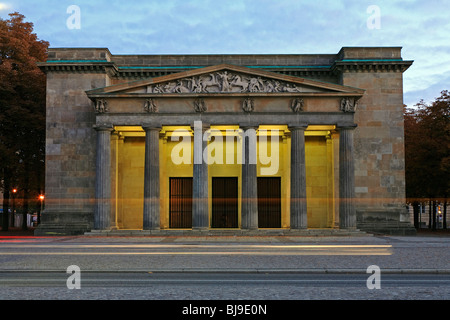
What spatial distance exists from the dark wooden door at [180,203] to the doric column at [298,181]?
38.9 feet

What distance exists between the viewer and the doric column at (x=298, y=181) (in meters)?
38.6

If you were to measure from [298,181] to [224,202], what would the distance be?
10.5 metres

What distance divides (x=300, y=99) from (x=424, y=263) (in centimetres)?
2260

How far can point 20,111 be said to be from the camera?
1847 inches

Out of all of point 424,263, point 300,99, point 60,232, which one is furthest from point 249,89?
point 424,263

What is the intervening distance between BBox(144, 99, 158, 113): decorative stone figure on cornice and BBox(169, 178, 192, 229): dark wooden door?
971cm

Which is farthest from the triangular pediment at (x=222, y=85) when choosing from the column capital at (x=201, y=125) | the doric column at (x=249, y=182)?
the doric column at (x=249, y=182)

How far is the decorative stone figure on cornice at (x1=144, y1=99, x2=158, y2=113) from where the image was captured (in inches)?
1561

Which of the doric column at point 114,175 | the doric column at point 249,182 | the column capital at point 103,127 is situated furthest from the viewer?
the doric column at point 114,175

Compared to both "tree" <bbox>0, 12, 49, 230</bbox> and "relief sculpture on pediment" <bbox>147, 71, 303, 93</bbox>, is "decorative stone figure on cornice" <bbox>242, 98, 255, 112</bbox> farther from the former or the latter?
"tree" <bbox>0, 12, 49, 230</bbox>

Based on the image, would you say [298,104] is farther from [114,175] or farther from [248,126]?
[114,175]

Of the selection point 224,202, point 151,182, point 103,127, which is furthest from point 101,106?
point 224,202

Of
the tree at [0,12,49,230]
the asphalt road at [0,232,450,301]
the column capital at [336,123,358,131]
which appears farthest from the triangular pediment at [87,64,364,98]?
the asphalt road at [0,232,450,301]

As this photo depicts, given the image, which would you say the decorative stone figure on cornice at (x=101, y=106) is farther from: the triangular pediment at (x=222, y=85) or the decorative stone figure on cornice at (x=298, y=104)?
the decorative stone figure on cornice at (x=298, y=104)
